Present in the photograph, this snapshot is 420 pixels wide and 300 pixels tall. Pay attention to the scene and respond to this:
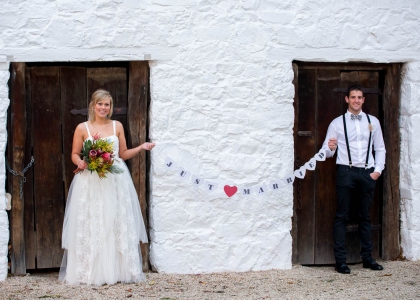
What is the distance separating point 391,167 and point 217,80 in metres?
2.10

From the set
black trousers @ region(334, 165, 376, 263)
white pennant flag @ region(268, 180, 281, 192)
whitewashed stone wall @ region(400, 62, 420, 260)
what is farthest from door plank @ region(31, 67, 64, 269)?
whitewashed stone wall @ region(400, 62, 420, 260)

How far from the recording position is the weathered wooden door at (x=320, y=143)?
6.80 metres

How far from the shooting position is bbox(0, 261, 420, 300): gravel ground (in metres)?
5.69

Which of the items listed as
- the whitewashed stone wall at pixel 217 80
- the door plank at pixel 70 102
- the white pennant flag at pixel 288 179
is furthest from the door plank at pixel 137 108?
the white pennant flag at pixel 288 179

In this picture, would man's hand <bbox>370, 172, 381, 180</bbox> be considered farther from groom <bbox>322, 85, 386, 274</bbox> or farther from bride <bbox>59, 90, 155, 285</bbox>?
bride <bbox>59, 90, 155, 285</bbox>

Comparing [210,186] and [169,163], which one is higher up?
[169,163]

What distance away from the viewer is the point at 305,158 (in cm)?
683

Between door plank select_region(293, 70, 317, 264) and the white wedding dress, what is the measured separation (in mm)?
1821

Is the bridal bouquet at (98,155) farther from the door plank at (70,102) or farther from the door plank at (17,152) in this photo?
the door plank at (17,152)

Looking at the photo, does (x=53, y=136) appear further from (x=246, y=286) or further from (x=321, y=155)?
(x=321, y=155)

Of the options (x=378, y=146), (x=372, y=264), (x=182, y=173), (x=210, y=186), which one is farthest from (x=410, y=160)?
(x=182, y=173)

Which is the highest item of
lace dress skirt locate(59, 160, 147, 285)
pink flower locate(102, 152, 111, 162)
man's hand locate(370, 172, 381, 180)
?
pink flower locate(102, 152, 111, 162)

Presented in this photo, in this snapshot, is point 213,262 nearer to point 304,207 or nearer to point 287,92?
point 304,207

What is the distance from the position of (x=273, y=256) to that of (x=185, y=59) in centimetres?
212
